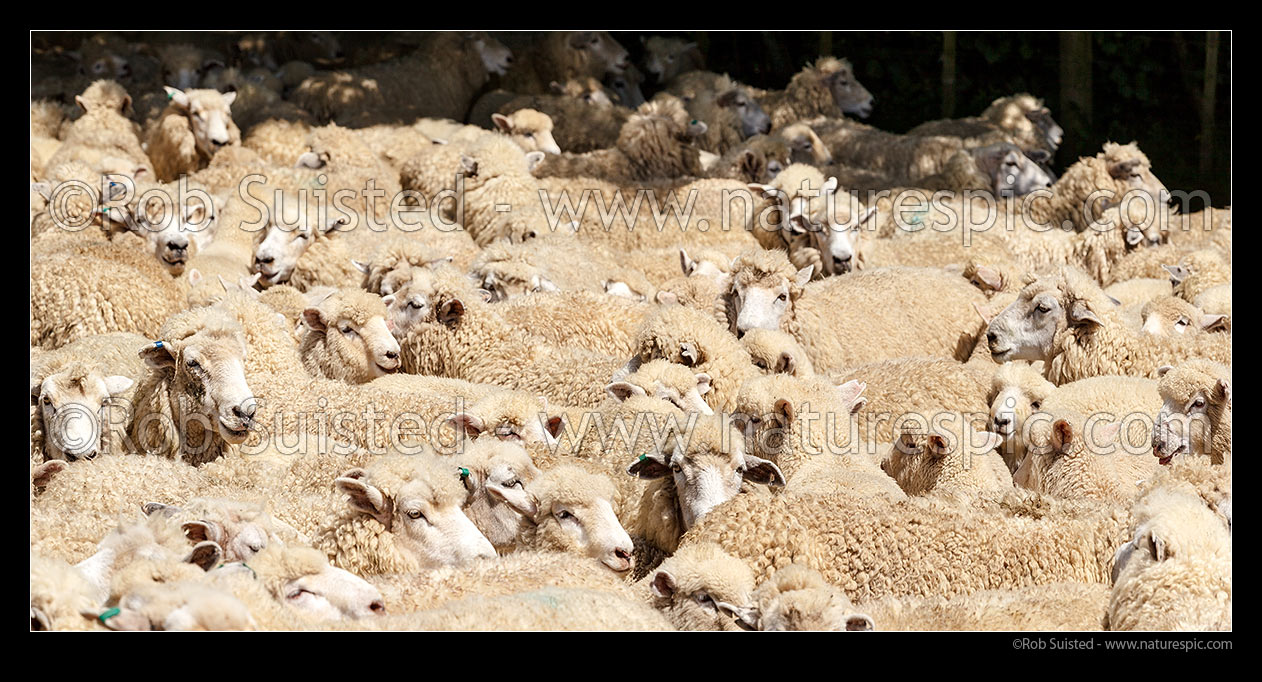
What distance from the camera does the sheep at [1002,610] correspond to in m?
4.04

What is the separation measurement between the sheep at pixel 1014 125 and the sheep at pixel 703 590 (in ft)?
27.2

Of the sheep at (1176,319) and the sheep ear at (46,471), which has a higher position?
the sheep at (1176,319)

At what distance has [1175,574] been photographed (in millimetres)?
3924

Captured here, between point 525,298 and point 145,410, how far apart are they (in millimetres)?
2087

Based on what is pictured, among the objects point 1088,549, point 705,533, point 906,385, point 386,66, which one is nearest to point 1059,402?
point 906,385

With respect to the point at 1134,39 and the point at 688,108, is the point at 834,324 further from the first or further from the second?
the point at 1134,39

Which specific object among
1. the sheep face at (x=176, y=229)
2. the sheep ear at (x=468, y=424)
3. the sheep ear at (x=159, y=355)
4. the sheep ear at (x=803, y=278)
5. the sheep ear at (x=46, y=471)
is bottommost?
the sheep ear at (x=46, y=471)

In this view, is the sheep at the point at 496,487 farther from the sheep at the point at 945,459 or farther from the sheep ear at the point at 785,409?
the sheep at the point at 945,459

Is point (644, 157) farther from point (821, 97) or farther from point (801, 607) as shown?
point (801, 607)

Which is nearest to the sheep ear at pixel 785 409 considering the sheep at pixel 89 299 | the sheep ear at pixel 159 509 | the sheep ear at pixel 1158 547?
the sheep ear at pixel 1158 547

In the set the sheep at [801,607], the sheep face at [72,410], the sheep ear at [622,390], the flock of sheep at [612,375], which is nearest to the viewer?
the sheep at [801,607]

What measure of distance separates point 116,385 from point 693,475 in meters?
2.57

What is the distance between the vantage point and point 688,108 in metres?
12.3

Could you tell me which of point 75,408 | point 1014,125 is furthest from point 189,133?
point 1014,125
